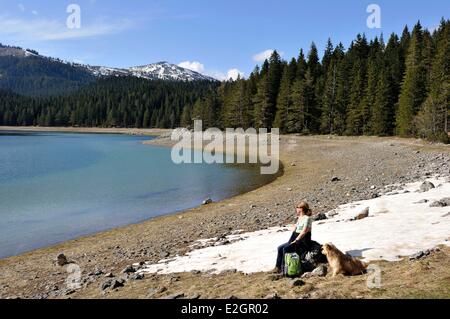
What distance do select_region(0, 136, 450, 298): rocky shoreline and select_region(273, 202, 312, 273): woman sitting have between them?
221 centimetres

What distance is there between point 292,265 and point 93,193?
22.7 metres

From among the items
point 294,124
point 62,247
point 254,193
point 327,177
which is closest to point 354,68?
point 294,124

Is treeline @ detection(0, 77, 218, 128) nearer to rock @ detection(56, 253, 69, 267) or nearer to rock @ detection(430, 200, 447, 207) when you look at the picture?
rock @ detection(56, 253, 69, 267)

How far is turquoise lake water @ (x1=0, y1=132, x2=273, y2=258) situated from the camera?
19609 millimetres

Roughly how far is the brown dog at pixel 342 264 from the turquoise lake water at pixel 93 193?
43.1 ft

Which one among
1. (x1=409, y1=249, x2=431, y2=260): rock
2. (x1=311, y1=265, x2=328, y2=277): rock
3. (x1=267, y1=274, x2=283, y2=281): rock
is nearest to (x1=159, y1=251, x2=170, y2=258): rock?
(x1=267, y1=274, x2=283, y2=281): rock

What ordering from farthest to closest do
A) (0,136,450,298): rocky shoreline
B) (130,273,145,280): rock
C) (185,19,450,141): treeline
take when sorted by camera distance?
(185,19,450,141): treeline < (0,136,450,298): rocky shoreline < (130,273,145,280): rock

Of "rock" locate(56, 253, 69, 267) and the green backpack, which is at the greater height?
the green backpack

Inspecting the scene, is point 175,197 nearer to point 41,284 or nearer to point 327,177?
point 327,177

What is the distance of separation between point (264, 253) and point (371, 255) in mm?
3087

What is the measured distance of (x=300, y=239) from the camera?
32.3ft

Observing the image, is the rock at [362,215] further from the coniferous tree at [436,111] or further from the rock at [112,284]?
the coniferous tree at [436,111]

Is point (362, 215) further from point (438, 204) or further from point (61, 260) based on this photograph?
point (61, 260)

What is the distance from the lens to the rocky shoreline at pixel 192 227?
11923 millimetres
